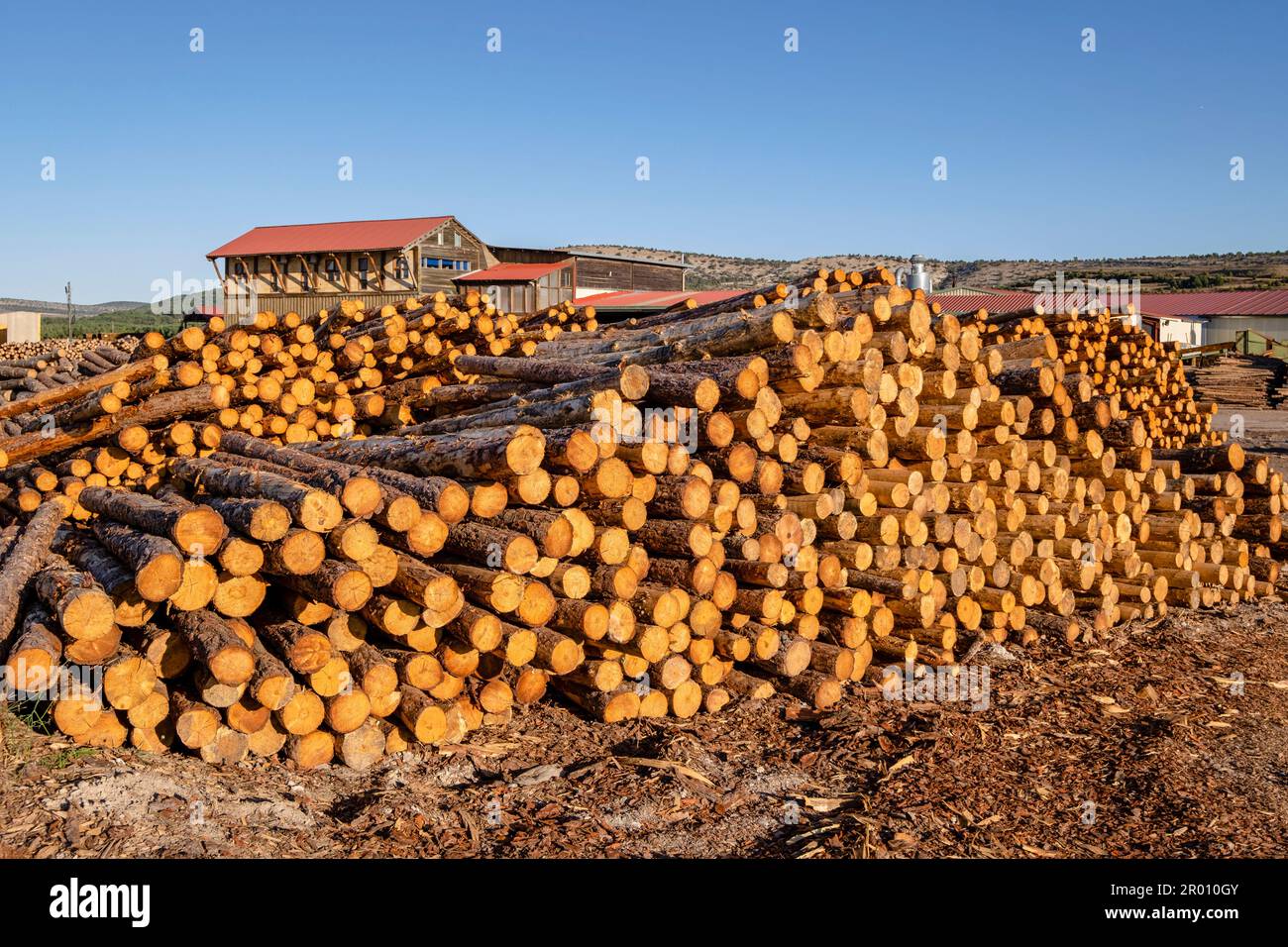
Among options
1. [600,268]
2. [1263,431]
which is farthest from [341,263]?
[1263,431]

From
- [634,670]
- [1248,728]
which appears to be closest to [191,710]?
[634,670]

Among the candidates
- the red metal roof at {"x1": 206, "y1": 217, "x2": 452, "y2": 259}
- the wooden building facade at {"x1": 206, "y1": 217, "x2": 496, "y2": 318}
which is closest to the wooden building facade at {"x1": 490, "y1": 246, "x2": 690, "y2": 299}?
the wooden building facade at {"x1": 206, "y1": 217, "x2": 496, "y2": 318}

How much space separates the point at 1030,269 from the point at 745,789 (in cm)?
8085

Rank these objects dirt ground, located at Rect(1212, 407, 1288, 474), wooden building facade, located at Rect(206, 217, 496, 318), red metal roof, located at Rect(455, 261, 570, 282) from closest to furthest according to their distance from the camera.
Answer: dirt ground, located at Rect(1212, 407, 1288, 474) → wooden building facade, located at Rect(206, 217, 496, 318) → red metal roof, located at Rect(455, 261, 570, 282)

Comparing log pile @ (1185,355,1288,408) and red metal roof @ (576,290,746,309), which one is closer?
log pile @ (1185,355,1288,408)

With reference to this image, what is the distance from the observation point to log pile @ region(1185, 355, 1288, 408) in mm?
25859

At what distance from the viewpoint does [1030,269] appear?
253ft

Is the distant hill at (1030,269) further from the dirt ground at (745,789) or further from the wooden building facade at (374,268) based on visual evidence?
the dirt ground at (745,789)

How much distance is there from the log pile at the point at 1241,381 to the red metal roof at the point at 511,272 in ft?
76.4

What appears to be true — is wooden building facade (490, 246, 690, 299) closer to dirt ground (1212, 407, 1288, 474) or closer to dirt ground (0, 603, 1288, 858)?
dirt ground (1212, 407, 1288, 474)

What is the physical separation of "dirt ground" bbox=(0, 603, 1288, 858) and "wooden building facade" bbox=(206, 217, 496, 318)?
107ft

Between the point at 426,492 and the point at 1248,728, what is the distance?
5.32 meters

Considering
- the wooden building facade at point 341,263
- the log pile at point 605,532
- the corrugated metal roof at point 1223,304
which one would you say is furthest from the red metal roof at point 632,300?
the log pile at point 605,532
